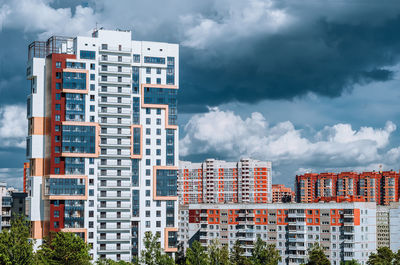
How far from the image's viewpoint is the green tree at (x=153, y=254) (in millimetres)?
92500

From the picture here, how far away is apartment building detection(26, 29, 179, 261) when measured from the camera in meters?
97.1

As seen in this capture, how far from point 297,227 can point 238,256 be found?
13449mm

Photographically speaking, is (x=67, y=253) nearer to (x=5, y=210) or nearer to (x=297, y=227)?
(x=297, y=227)

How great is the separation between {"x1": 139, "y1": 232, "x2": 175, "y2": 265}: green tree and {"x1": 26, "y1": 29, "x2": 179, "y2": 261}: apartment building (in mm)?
3931

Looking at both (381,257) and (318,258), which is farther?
(381,257)

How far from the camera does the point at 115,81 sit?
102 metres

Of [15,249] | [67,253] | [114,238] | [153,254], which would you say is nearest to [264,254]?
[153,254]

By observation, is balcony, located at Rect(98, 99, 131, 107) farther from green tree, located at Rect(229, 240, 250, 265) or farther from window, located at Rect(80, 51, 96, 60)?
green tree, located at Rect(229, 240, 250, 265)

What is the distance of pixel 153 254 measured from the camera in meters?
94.9

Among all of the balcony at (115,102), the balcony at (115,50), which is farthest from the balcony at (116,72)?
the balcony at (115,102)

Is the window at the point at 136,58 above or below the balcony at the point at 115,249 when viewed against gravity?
above

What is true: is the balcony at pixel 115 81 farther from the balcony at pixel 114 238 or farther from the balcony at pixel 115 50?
the balcony at pixel 114 238

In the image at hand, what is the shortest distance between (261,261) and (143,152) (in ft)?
98.0

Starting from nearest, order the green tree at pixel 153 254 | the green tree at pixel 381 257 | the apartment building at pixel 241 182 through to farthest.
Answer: the green tree at pixel 153 254 < the green tree at pixel 381 257 < the apartment building at pixel 241 182
